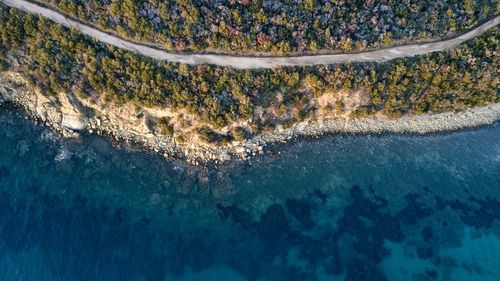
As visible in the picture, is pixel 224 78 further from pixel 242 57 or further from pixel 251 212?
pixel 251 212

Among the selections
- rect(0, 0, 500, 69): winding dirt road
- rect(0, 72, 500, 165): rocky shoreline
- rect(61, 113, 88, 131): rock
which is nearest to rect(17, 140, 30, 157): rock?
rect(0, 72, 500, 165): rocky shoreline

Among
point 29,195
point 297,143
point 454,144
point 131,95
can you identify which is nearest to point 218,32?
point 131,95

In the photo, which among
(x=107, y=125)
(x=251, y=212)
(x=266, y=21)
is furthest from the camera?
(x=107, y=125)

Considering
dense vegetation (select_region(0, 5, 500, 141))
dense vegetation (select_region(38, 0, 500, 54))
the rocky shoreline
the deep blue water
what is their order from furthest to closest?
the rocky shoreline, dense vegetation (select_region(0, 5, 500, 141)), dense vegetation (select_region(38, 0, 500, 54)), the deep blue water

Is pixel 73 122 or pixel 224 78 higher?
pixel 224 78

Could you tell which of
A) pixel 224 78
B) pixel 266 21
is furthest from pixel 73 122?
pixel 266 21

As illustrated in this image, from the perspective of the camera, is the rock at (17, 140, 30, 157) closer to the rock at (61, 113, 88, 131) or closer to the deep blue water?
the deep blue water

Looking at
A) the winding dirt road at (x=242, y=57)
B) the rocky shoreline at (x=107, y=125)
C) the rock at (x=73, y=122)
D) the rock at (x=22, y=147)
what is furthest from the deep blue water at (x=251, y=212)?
the winding dirt road at (x=242, y=57)
